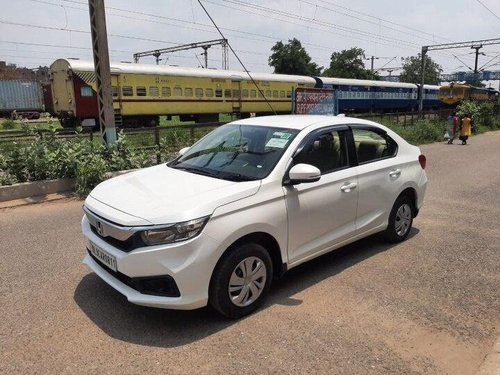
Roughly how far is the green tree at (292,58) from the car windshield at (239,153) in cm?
6039

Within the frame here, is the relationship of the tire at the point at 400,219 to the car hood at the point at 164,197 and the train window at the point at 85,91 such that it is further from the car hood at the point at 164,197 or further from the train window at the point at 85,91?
the train window at the point at 85,91

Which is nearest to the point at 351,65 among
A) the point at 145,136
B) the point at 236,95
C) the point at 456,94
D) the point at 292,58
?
the point at 292,58

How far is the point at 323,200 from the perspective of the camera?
4191 mm

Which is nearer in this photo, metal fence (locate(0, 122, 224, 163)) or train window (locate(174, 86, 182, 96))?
metal fence (locate(0, 122, 224, 163))

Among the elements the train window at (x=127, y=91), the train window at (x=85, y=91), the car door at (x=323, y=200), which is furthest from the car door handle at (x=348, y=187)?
the train window at (x=85, y=91)

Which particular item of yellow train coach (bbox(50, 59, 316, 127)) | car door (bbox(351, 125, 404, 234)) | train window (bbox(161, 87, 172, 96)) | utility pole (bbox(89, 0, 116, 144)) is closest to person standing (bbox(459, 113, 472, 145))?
yellow train coach (bbox(50, 59, 316, 127))

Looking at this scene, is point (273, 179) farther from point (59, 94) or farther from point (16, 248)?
point (59, 94)

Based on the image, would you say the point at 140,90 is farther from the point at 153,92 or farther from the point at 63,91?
the point at 63,91

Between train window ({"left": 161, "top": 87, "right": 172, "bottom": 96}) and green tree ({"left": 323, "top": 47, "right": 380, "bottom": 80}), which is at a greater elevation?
green tree ({"left": 323, "top": 47, "right": 380, "bottom": 80})

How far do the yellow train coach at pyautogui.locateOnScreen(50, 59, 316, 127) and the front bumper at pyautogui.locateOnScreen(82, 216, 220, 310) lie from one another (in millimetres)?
14923

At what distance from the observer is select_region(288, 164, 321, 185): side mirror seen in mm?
3762

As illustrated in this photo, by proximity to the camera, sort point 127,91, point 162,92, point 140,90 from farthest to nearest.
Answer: point 162,92, point 140,90, point 127,91

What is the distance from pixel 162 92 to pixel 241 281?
65.4 ft

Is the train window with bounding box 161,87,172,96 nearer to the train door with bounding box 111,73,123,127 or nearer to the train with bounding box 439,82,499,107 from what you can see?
the train door with bounding box 111,73,123,127
